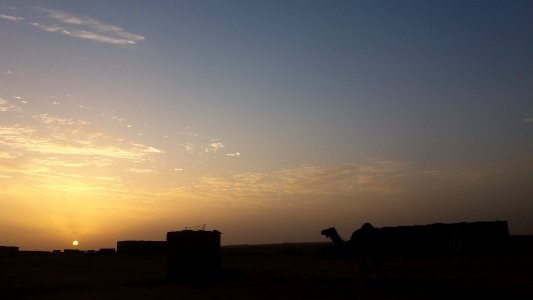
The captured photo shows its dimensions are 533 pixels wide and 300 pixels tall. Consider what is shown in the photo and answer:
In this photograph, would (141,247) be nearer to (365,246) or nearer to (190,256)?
(190,256)

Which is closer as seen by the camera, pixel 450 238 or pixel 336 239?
pixel 336 239

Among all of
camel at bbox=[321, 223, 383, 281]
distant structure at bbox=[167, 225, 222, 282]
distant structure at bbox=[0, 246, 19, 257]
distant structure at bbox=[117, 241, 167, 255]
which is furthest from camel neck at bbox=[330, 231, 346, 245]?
distant structure at bbox=[0, 246, 19, 257]

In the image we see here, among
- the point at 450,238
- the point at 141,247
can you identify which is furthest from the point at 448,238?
the point at 141,247

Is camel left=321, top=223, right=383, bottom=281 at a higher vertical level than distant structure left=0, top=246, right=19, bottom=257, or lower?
lower

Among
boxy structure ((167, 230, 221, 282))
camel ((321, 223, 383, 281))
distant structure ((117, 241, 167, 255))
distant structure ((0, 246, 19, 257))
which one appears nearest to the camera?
camel ((321, 223, 383, 281))

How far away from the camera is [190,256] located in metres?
25.5

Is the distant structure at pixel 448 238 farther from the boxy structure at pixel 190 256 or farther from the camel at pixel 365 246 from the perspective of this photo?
the camel at pixel 365 246

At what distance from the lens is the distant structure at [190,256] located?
25.4 metres

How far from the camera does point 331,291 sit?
62.4ft

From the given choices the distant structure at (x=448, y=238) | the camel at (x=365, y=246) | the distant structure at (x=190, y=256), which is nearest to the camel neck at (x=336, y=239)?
the camel at (x=365, y=246)

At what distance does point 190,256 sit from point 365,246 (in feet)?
34.4

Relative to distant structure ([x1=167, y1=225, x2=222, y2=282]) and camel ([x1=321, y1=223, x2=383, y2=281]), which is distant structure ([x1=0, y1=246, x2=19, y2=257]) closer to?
distant structure ([x1=167, y1=225, x2=222, y2=282])

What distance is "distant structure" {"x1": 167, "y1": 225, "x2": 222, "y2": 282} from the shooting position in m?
25.4

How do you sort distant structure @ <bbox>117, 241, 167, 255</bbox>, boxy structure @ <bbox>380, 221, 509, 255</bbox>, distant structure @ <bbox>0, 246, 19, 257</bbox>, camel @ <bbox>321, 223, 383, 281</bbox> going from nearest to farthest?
camel @ <bbox>321, 223, 383, 281</bbox> → boxy structure @ <bbox>380, 221, 509, 255</bbox> → distant structure @ <bbox>117, 241, 167, 255</bbox> → distant structure @ <bbox>0, 246, 19, 257</bbox>
